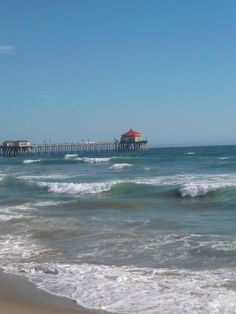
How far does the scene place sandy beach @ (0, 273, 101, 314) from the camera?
6848 mm

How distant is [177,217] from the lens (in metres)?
15.4

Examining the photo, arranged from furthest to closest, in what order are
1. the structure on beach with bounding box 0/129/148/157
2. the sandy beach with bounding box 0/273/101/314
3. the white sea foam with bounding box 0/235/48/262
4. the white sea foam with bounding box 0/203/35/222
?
the structure on beach with bounding box 0/129/148/157
the white sea foam with bounding box 0/203/35/222
the white sea foam with bounding box 0/235/48/262
the sandy beach with bounding box 0/273/101/314

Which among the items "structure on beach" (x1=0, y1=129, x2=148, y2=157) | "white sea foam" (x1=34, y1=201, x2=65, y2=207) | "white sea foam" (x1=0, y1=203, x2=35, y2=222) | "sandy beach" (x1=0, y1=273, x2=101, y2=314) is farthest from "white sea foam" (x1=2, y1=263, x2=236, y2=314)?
"structure on beach" (x1=0, y1=129, x2=148, y2=157)

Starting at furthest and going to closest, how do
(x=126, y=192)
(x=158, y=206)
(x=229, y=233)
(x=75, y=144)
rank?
(x=75, y=144)
(x=126, y=192)
(x=158, y=206)
(x=229, y=233)

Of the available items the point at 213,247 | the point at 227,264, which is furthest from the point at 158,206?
the point at 227,264

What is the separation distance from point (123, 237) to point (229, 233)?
2.42 meters

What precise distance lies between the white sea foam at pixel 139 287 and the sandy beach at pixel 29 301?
0.17 m

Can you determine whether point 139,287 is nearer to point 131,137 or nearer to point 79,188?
point 79,188

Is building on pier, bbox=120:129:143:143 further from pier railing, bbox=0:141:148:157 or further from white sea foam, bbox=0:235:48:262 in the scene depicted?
white sea foam, bbox=0:235:48:262

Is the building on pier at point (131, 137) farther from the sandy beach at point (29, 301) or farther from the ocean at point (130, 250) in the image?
the sandy beach at point (29, 301)

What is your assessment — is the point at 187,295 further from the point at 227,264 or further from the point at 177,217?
the point at 177,217

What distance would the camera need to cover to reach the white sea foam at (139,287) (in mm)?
6941

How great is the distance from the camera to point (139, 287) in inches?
308

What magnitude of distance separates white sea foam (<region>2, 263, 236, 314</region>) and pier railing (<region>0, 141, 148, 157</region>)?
7174cm
